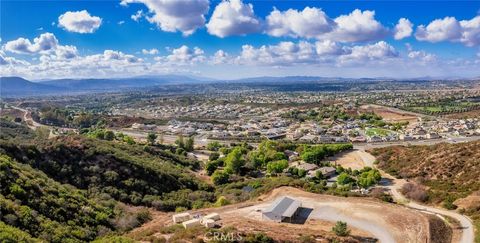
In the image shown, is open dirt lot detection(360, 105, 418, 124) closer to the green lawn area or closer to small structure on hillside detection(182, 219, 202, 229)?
the green lawn area

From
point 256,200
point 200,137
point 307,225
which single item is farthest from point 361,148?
point 307,225

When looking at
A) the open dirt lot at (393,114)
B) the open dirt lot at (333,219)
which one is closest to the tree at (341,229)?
the open dirt lot at (333,219)

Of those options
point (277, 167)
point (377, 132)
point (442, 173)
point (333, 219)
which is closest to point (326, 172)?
point (277, 167)

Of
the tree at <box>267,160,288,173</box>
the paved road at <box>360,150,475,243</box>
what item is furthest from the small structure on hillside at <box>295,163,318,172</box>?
the paved road at <box>360,150,475,243</box>

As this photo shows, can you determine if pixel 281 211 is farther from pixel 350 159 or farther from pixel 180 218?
pixel 350 159

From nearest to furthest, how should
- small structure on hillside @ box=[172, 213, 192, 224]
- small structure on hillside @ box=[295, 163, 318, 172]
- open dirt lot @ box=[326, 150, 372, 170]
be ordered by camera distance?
small structure on hillside @ box=[172, 213, 192, 224]
small structure on hillside @ box=[295, 163, 318, 172]
open dirt lot @ box=[326, 150, 372, 170]

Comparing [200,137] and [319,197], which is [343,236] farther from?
[200,137]
